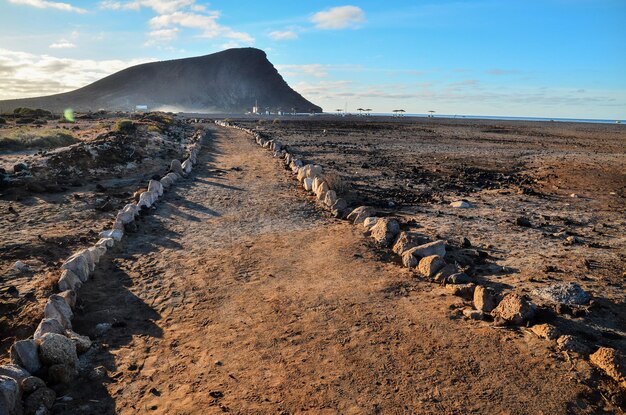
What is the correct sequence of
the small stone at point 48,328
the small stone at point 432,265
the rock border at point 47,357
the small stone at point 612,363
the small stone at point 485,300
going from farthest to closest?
1. the small stone at point 432,265
2. the small stone at point 485,300
3. the small stone at point 48,328
4. the small stone at point 612,363
5. the rock border at point 47,357

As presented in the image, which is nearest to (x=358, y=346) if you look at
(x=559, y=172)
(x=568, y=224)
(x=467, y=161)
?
(x=568, y=224)

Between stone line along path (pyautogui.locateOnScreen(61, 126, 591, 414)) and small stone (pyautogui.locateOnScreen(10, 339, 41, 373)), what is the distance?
42 centimetres

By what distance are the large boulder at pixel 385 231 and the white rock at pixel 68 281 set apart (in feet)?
15.5

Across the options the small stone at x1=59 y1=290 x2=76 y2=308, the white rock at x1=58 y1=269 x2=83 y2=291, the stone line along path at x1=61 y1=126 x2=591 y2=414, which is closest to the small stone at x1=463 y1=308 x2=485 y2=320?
the stone line along path at x1=61 y1=126 x2=591 y2=414

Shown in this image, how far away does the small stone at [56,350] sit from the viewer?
12.6ft

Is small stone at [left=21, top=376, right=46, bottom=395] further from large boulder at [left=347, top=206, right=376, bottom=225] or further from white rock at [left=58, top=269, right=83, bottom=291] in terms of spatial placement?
large boulder at [left=347, top=206, right=376, bottom=225]

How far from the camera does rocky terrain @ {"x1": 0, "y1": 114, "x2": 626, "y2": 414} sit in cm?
361

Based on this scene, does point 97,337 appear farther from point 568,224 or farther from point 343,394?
point 568,224

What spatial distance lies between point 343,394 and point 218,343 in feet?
4.95

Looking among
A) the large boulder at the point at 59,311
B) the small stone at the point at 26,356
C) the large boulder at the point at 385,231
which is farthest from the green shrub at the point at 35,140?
the small stone at the point at 26,356

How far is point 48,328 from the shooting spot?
167 inches

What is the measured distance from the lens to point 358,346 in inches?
168

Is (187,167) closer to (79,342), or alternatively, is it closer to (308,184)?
(308,184)

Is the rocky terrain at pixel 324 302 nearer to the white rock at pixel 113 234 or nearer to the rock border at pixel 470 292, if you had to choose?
the rock border at pixel 470 292
